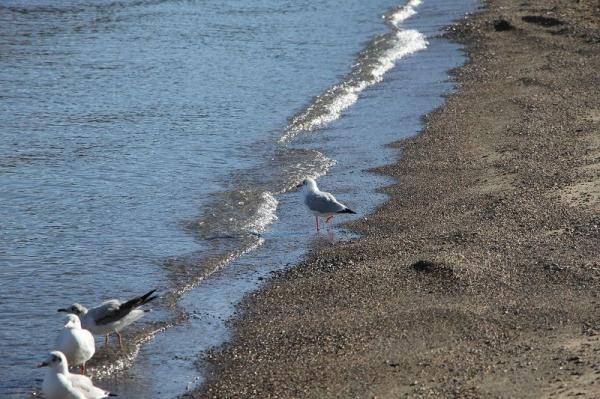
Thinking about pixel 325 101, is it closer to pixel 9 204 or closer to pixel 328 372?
pixel 9 204

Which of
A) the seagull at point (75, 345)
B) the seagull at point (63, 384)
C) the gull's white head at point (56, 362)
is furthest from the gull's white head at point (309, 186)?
the gull's white head at point (56, 362)

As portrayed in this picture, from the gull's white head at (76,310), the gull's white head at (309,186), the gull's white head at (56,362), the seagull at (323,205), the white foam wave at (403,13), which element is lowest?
the white foam wave at (403,13)

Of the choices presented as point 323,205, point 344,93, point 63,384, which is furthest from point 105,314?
point 344,93

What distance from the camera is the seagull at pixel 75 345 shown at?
30.1 ft

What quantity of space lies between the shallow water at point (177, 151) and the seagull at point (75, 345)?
0.34m

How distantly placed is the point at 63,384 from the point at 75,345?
38.1 inches

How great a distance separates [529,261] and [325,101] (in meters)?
11.3

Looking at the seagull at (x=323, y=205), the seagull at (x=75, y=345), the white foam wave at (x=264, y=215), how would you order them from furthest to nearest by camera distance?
the white foam wave at (x=264, y=215)
the seagull at (x=323, y=205)
the seagull at (x=75, y=345)

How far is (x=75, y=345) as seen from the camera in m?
9.18

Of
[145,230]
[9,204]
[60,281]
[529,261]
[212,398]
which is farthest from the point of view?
[9,204]

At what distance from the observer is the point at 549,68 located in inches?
898

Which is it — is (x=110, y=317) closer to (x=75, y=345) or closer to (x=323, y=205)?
(x=75, y=345)

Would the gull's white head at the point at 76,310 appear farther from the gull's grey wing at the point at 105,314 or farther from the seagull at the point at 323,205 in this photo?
the seagull at the point at 323,205

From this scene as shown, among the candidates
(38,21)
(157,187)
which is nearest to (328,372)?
(157,187)
